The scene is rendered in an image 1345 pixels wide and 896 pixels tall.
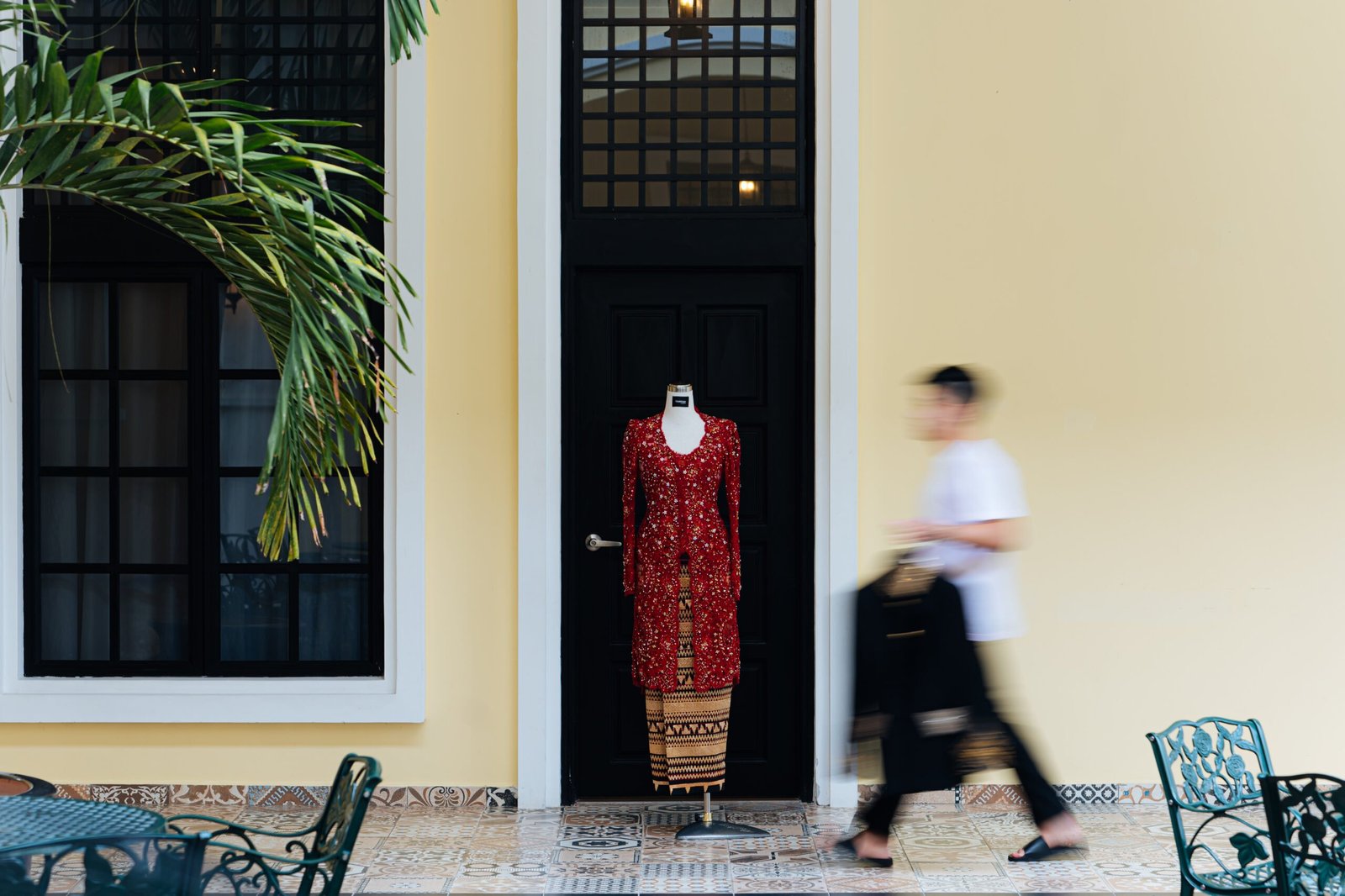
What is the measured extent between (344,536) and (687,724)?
1.47 metres

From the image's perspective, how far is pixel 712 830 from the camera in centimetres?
416

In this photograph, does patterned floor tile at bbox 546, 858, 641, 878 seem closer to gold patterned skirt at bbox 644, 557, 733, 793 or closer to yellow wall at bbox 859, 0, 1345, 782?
gold patterned skirt at bbox 644, 557, 733, 793

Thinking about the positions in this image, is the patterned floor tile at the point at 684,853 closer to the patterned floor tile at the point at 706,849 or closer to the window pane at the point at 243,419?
the patterned floor tile at the point at 706,849

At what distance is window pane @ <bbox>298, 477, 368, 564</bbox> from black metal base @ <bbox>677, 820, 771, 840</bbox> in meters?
1.55

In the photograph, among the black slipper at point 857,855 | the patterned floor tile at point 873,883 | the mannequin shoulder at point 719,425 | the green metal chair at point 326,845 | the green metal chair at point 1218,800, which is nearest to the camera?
the green metal chair at point 326,845

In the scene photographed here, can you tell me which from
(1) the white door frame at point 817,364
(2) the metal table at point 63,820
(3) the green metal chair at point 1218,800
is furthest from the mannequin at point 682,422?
(2) the metal table at point 63,820

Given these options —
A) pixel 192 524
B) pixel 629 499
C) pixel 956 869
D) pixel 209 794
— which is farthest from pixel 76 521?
pixel 956 869

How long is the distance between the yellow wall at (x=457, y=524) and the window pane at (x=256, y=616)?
0.93 feet

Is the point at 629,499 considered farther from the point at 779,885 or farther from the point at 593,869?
the point at 779,885

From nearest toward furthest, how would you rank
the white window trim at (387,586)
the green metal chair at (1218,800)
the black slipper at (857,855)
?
the green metal chair at (1218,800) → the black slipper at (857,855) → the white window trim at (387,586)

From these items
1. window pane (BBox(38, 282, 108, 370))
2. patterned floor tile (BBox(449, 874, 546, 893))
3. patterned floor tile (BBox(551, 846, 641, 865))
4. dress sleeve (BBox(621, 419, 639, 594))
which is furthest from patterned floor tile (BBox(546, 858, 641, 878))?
window pane (BBox(38, 282, 108, 370))

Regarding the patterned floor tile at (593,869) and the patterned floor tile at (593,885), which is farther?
the patterned floor tile at (593,869)

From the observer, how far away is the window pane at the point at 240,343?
4.56 metres

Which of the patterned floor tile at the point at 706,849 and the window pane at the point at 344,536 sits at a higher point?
the window pane at the point at 344,536
